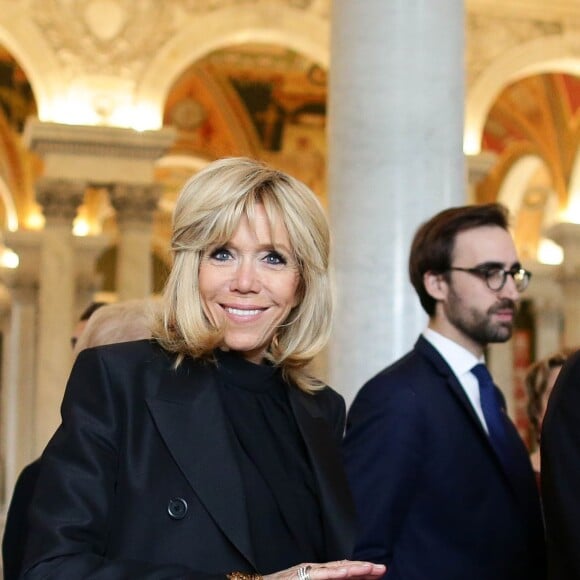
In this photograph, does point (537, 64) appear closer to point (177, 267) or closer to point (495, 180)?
point (495, 180)

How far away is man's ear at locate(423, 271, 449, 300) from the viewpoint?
3.18 meters

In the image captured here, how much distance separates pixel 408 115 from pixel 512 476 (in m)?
2.07

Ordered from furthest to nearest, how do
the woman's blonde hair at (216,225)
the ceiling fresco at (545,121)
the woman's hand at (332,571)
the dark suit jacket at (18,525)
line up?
the ceiling fresco at (545,121)
the dark suit jacket at (18,525)
the woman's blonde hair at (216,225)
the woman's hand at (332,571)

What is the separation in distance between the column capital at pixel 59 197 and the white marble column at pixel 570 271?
5905 mm

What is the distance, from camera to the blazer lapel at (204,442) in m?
1.90

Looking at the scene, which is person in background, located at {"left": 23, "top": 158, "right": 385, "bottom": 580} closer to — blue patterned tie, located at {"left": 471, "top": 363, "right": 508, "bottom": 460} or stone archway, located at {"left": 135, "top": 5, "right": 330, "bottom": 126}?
blue patterned tie, located at {"left": 471, "top": 363, "right": 508, "bottom": 460}

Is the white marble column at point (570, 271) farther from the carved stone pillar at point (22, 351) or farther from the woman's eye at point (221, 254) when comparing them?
the woman's eye at point (221, 254)

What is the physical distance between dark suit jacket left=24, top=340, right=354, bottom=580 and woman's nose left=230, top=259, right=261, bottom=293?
0.15 meters

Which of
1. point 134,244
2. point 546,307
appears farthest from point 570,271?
point 134,244

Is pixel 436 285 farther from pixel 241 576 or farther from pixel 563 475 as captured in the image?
pixel 241 576

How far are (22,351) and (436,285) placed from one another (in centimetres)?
1263

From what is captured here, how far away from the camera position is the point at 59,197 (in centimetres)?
1177

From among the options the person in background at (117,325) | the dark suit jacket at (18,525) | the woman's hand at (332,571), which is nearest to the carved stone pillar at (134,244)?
the dark suit jacket at (18,525)

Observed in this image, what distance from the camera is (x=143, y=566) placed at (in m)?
1.82
